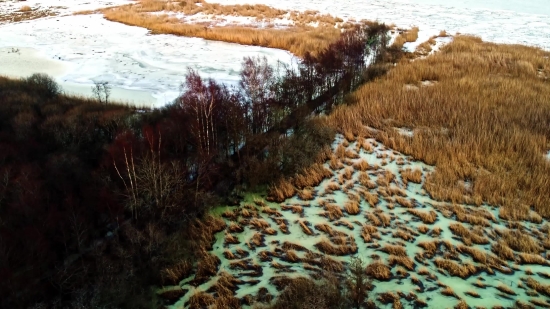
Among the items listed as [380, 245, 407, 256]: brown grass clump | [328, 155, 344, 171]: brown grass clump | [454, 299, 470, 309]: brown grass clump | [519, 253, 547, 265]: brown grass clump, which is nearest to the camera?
[454, 299, 470, 309]: brown grass clump

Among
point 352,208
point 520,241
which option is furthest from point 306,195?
point 520,241

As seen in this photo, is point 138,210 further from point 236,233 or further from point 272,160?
point 272,160

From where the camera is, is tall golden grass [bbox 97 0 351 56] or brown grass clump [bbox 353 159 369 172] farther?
tall golden grass [bbox 97 0 351 56]

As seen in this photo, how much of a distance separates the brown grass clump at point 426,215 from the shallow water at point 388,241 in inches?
3.2

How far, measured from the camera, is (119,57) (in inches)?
773

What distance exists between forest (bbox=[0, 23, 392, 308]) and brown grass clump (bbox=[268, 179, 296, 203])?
0.94ft

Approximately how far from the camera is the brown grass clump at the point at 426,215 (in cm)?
839

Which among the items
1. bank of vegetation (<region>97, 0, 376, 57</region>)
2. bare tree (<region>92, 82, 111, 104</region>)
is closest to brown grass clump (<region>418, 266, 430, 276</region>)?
bare tree (<region>92, 82, 111, 104</region>)

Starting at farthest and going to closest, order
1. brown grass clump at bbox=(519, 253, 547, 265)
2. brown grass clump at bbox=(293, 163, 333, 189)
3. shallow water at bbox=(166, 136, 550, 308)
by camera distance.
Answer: brown grass clump at bbox=(293, 163, 333, 189), brown grass clump at bbox=(519, 253, 547, 265), shallow water at bbox=(166, 136, 550, 308)

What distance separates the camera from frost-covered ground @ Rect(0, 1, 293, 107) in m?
16.1

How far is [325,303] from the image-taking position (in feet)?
20.6

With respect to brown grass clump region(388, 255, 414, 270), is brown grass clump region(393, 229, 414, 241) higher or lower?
higher

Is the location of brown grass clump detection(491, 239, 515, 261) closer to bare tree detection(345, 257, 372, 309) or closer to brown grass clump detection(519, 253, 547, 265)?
brown grass clump detection(519, 253, 547, 265)

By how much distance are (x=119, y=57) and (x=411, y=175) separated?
1533 centimetres
